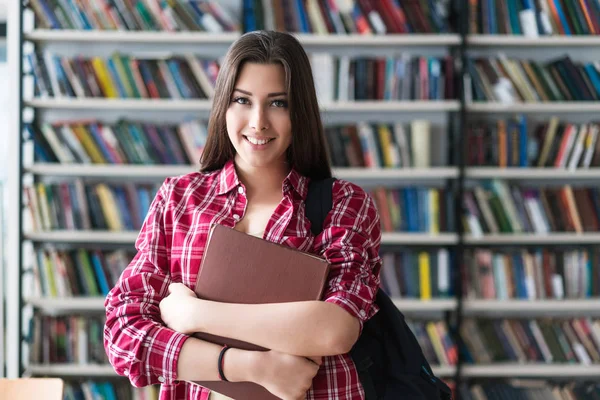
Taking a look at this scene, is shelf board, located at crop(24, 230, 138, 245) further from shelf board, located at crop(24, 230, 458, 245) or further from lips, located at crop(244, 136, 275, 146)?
lips, located at crop(244, 136, 275, 146)

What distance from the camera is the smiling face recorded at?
41.4 inches

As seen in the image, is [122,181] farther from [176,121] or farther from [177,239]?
[177,239]

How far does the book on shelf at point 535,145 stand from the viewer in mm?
2717

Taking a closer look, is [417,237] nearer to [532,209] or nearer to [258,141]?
[532,209]

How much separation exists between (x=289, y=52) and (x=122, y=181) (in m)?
2.07

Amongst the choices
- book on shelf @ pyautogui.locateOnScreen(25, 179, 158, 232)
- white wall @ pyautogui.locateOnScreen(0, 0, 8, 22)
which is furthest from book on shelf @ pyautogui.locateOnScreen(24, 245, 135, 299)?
white wall @ pyautogui.locateOnScreen(0, 0, 8, 22)

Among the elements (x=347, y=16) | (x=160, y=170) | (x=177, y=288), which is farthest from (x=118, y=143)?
(x=177, y=288)

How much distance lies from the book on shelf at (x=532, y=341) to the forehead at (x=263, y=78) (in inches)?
82.4

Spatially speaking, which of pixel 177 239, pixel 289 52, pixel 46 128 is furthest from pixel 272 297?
pixel 46 128

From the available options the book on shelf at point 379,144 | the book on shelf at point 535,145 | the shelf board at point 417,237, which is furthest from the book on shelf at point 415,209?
the book on shelf at point 535,145

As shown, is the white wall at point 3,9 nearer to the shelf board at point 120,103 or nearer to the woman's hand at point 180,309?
the shelf board at point 120,103

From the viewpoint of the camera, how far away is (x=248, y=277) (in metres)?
0.99

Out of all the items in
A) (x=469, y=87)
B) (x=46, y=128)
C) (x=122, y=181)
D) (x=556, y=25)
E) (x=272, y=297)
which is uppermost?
(x=556, y=25)

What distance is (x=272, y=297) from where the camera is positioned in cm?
98
